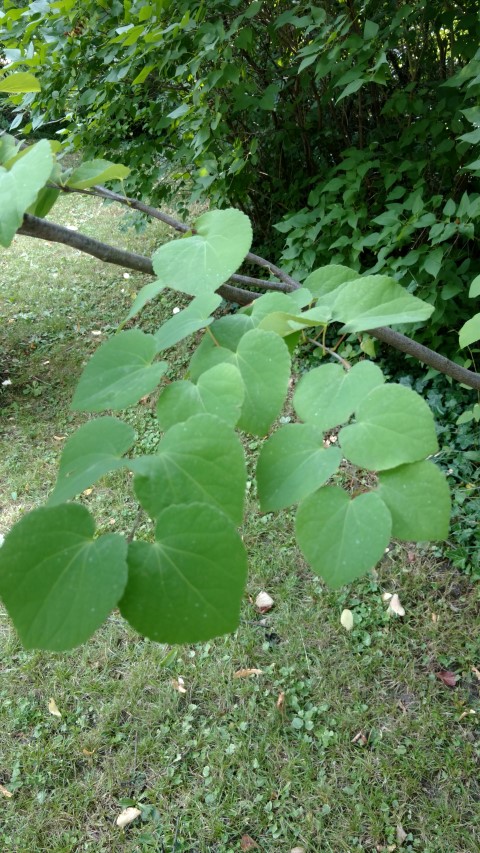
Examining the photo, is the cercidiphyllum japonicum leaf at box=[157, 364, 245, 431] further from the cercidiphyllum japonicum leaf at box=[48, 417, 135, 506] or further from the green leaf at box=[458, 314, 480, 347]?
the green leaf at box=[458, 314, 480, 347]

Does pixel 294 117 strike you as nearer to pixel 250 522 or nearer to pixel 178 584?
pixel 250 522

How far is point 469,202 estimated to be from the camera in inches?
94.3

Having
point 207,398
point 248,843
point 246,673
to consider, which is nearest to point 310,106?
point 246,673

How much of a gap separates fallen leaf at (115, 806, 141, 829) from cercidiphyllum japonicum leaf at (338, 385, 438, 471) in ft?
6.27

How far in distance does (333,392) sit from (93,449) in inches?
8.8

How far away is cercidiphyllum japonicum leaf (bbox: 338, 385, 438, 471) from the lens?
0.49m

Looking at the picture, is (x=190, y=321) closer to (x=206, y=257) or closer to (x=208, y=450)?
(x=206, y=257)

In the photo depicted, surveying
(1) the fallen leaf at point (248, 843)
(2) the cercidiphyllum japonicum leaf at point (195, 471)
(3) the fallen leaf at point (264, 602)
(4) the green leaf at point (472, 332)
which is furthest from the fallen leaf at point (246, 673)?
(2) the cercidiphyllum japonicum leaf at point (195, 471)

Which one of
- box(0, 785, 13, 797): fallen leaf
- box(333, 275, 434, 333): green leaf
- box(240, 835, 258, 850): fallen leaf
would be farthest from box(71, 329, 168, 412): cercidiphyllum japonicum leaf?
box(0, 785, 13, 797): fallen leaf

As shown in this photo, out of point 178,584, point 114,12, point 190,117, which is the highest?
point 114,12

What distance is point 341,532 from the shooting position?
0.47m

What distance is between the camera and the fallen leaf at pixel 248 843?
1.81 meters

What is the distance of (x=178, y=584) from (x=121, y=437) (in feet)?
0.51

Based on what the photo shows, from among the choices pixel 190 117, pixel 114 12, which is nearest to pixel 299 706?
pixel 190 117
